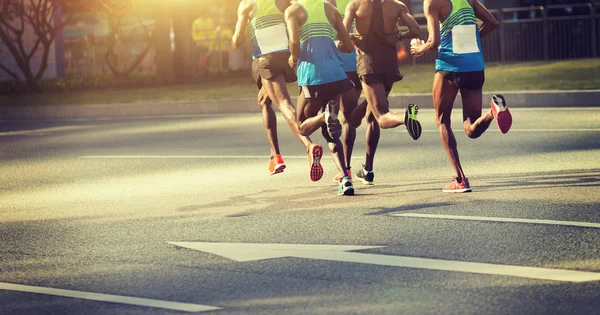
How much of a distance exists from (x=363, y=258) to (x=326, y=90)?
3.43 m

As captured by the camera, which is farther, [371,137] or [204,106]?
[204,106]

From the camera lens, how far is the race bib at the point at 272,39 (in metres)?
11.3

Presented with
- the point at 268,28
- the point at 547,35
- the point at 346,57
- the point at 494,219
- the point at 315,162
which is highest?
the point at 268,28

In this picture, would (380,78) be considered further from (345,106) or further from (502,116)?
(502,116)

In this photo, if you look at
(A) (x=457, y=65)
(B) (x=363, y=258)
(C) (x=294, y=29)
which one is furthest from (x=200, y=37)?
(B) (x=363, y=258)

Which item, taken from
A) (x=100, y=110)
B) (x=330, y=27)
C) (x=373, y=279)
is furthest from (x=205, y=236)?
(x=100, y=110)

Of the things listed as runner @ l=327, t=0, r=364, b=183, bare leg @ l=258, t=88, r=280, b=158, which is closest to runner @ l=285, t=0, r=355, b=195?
runner @ l=327, t=0, r=364, b=183

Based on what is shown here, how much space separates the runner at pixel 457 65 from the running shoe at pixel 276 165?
216 centimetres

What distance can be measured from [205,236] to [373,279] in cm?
217

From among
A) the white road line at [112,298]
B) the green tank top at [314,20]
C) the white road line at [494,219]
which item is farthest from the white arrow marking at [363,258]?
the green tank top at [314,20]

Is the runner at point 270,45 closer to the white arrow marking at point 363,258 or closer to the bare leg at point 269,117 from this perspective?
the bare leg at point 269,117

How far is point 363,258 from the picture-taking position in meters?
7.12

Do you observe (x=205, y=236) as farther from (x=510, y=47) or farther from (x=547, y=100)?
(x=510, y=47)

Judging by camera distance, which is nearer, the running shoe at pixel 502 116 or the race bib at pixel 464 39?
the running shoe at pixel 502 116
